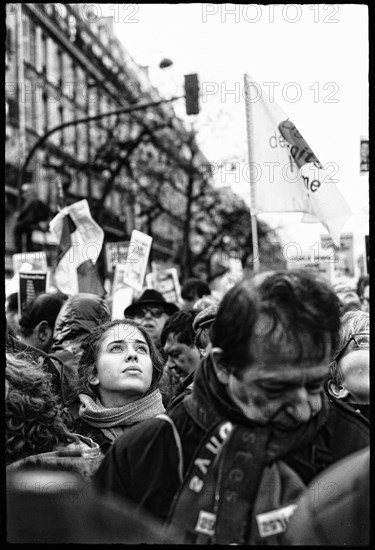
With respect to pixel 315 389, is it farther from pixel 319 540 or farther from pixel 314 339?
pixel 319 540

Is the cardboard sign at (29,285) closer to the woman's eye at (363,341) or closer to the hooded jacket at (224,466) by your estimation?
the woman's eye at (363,341)

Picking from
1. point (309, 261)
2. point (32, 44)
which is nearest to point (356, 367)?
point (309, 261)

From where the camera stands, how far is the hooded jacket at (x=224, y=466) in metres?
1.91

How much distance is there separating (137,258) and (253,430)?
6.64 m

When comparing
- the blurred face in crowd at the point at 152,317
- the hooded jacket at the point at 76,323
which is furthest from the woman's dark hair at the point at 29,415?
the blurred face in crowd at the point at 152,317

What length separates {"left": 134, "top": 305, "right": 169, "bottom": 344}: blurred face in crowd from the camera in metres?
6.71

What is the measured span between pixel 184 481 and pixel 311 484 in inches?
10.8

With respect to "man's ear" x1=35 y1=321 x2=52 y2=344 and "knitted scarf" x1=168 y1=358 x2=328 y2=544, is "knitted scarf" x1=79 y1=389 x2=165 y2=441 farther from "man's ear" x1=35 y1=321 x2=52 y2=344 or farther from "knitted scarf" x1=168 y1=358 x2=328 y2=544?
"man's ear" x1=35 y1=321 x2=52 y2=344

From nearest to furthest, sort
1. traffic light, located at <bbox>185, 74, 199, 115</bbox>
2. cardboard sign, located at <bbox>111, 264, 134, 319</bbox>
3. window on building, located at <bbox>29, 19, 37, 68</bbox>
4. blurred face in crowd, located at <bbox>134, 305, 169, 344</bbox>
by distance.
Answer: blurred face in crowd, located at <bbox>134, 305, 169, 344</bbox> < cardboard sign, located at <bbox>111, 264, 134, 319</bbox> < traffic light, located at <bbox>185, 74, 199, 115</bbox> < window on building, located at <bbox>29, 19, 37, 68</bbox>

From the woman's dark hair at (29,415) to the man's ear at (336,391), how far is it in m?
1.06

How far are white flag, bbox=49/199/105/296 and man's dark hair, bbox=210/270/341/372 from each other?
5007mm

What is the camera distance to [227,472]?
1.92 meters

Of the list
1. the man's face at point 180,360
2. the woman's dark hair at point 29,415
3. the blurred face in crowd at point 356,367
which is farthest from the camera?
the man's face at point 180,360

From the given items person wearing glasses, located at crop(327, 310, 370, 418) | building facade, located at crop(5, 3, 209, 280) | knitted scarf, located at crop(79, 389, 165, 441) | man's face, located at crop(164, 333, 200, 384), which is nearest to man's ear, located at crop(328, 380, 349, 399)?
person wearing glasses, located at crop(327, 310, 370, 418)
